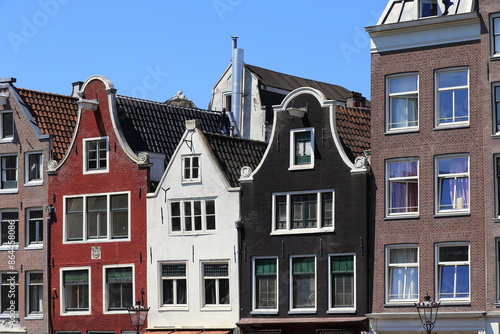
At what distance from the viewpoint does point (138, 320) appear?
44.7 meters

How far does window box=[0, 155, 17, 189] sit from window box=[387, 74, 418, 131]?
1650cm

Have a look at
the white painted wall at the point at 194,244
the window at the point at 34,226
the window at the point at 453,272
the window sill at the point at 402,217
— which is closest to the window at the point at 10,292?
the window at the point at 34,226

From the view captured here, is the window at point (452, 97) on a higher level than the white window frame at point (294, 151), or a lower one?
higher

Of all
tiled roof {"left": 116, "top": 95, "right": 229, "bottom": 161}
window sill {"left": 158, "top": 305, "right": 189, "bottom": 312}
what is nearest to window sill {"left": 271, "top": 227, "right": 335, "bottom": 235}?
window sill {"left": 158, "top": 305, "right": 189, "bottom": 312}

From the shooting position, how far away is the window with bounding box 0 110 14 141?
53.1 m

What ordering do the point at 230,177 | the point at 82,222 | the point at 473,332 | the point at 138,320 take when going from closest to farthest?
the point at 473,332 → the point at 138,320 → the point at 230,177 → the point at 82,222

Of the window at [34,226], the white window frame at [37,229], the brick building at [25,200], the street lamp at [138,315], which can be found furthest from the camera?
the window at [34,226]

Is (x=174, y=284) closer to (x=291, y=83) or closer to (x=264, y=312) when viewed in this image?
(x=264, y=312)

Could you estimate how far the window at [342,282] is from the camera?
44219mm

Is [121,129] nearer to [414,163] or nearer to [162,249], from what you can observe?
[162,249]

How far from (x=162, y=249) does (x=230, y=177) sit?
12.0ft

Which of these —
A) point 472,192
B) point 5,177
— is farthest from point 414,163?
point 5,177

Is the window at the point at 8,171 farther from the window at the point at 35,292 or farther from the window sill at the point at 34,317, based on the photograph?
the window sill at the point at 34,317

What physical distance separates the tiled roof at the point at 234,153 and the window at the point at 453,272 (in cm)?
877
